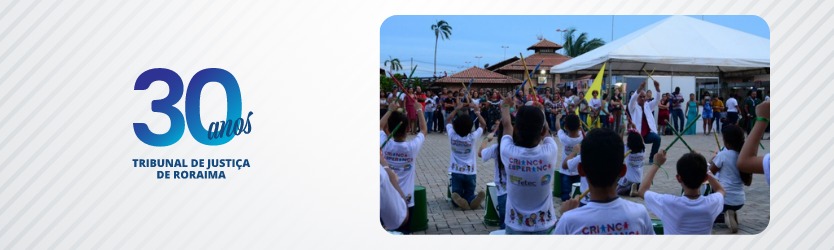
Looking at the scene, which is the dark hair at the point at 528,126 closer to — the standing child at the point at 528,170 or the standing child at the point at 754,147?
the standing child at the point at 528,170

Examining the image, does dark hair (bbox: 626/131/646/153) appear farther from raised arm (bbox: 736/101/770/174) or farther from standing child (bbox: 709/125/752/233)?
raised arm (bbox: 736/101/770/174)

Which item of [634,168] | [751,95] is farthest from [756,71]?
[634,168]

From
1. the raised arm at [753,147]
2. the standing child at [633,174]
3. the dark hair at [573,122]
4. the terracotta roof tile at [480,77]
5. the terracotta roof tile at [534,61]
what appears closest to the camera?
the raised arm at [753,147]

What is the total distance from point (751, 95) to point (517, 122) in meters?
2.13

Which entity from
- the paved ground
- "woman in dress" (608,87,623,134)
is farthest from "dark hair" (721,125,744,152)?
"woman in dress" (608,87,623,134)

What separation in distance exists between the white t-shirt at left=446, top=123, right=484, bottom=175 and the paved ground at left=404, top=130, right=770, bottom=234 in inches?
14.4

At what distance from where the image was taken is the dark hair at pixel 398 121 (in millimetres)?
4617

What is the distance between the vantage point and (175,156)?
12.0 feet

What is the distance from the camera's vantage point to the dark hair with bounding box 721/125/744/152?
4855 millimetres

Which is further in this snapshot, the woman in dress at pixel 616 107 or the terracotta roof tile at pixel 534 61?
the woman in dress at pixel 616 107

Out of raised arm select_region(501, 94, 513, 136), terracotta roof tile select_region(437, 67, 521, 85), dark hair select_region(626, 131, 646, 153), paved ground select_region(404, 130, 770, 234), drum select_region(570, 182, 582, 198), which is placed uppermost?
→ terracotta roof tile select_region(437, 67, 521, 85)

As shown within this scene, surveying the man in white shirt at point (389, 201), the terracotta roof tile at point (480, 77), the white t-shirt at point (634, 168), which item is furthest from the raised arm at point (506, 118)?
the white t-shirt at point (634, 168)

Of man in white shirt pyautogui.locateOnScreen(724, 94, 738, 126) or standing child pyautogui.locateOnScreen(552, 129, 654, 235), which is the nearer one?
standing child pyautogui.locateOnScreen(552, 129, 654, 235)

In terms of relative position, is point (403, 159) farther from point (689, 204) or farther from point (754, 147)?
point (754, 147)
